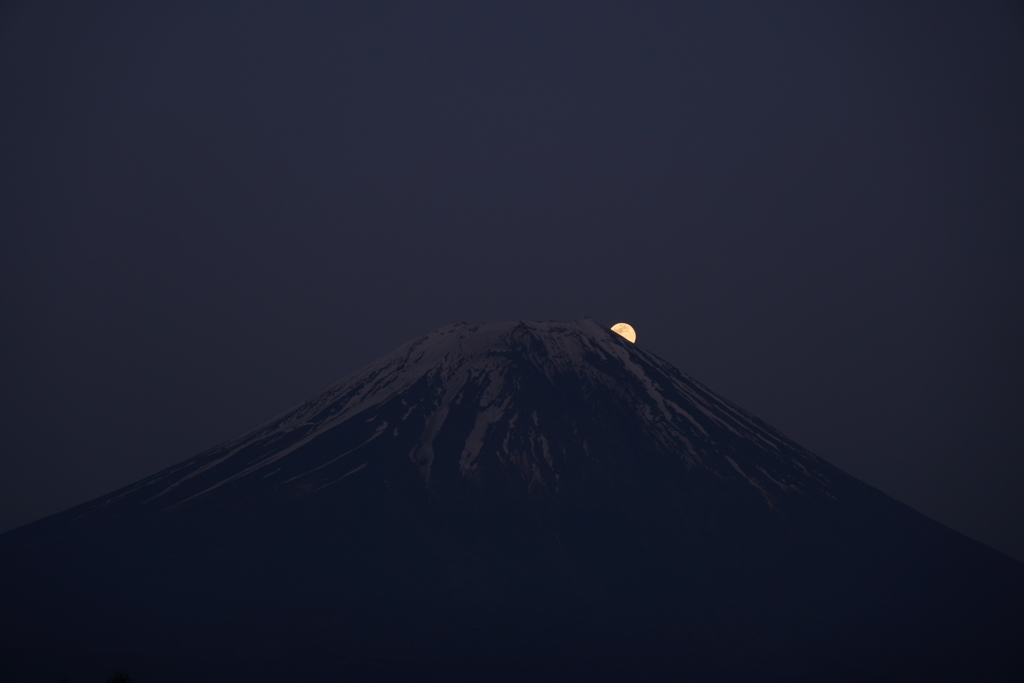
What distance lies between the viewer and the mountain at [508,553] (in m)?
66.1

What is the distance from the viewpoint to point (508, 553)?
72.8 meters

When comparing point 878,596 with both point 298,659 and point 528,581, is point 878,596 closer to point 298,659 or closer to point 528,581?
point 528,581

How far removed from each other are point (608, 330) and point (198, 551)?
40748mm

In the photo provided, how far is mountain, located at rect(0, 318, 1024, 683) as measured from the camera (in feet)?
217

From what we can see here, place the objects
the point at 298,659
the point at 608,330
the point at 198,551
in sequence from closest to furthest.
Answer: the point at 298,659, the point at 198,551, the point at 608,330

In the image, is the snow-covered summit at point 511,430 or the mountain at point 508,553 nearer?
the mountain at point 508,553

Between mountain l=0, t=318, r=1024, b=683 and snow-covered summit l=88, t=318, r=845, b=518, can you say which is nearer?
mountain l=0, t=318, r=1024, b=683

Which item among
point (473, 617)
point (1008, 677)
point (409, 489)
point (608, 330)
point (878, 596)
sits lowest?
point (1008, 677)

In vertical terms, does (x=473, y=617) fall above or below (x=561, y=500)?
below

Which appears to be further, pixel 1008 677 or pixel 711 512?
pixel 711 512

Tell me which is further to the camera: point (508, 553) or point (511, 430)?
point (511, 430)

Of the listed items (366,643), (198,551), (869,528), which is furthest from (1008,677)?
(198,551)

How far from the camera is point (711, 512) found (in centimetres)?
7888

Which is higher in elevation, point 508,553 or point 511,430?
point 511,430
